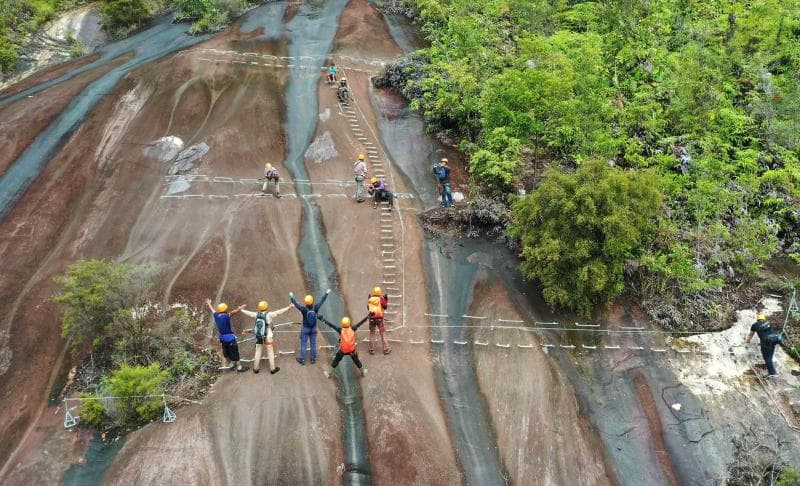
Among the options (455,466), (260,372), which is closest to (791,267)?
(455,466)

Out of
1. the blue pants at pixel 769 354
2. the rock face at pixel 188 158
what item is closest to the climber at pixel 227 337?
the rock face at pixel 188 158

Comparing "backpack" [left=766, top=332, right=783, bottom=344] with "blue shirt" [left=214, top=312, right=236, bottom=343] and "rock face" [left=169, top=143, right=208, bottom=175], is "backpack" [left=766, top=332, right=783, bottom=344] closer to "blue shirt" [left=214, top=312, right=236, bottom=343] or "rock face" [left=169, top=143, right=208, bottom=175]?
"blue shirt" [left=214, top=312, right=236, bottom=343]

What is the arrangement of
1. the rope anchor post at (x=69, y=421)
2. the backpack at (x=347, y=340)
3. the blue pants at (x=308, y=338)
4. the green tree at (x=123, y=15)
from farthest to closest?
1. the green tree at (x=123, y=15)
2. the blue pants at (x=308, y=338)
3. the backpack at (x=347, y=340)
4. the rope anchor post at (x=69, y=421)

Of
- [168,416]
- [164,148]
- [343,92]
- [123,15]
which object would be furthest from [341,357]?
[123,15]

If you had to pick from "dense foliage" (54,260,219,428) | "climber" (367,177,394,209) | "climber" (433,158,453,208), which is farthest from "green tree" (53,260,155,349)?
"climber" (433,158,453,208)

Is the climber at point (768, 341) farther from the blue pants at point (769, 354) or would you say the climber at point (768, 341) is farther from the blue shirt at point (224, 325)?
the blue shirt at point (224, 325)

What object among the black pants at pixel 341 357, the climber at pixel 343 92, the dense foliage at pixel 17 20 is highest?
the dense foliage at pixel 17 20

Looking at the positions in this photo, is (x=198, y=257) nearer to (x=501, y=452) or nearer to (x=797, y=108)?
(x=501, y=452)

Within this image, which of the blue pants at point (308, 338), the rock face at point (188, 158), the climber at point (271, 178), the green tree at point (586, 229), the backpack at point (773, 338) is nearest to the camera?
the blue pants at point (308, 338)
